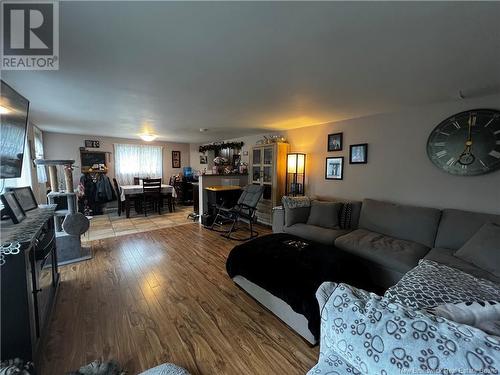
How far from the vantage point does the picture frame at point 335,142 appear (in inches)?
142

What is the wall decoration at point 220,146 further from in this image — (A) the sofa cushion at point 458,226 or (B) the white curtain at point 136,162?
(A) the sofa cushion at point 458,226

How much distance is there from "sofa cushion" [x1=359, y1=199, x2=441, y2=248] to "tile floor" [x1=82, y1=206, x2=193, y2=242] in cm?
374

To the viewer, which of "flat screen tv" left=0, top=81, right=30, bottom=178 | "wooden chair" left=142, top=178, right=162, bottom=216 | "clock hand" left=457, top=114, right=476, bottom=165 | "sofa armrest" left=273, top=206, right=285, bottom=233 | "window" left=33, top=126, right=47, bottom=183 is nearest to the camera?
"flat screen tv" left=0, top=81, right=30, bottom=178

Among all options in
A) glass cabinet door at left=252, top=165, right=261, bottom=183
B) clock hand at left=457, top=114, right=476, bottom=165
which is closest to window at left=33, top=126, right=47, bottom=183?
glass cabinet door at left=252, top=165, right=261, bottom=183

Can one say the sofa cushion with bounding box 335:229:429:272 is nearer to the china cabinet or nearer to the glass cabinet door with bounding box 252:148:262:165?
the china cabinet

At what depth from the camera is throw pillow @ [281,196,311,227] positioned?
11.1 ft

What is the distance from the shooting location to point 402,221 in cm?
262

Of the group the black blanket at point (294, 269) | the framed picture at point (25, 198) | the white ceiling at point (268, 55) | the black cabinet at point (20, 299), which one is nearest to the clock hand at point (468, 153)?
the white ceiling at point (268, 55)

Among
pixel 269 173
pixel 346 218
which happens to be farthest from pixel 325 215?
pixel 269 173

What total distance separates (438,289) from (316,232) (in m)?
1.70

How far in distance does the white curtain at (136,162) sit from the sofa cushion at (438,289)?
7007mm

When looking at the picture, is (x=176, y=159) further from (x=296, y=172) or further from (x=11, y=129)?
(x=11, y=129)

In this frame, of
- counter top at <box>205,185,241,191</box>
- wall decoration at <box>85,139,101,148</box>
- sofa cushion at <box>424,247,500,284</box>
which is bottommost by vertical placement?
sofa cushion at <box>424,247,500,284</box>

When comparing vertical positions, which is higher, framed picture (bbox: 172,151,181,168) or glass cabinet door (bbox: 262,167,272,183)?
framed picture (bbox: 172,151,181,168)
